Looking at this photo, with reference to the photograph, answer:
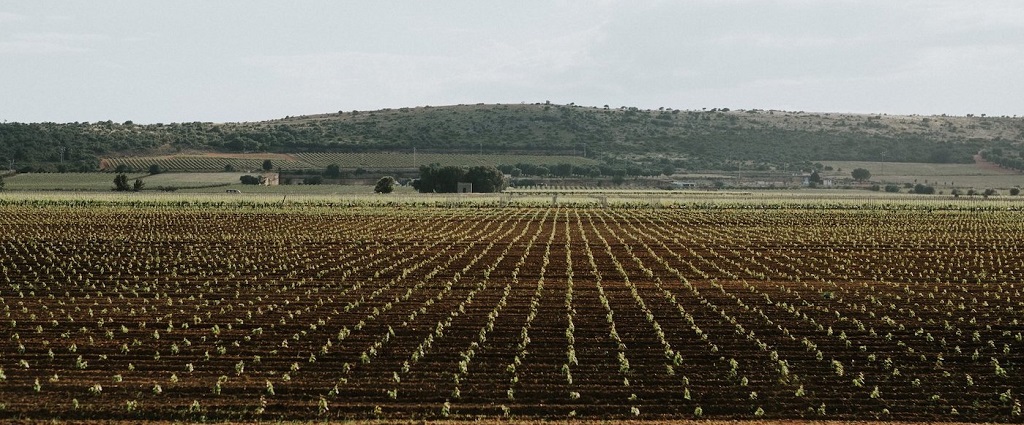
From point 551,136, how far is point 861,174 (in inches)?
2016

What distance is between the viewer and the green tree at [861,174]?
134750 millimetres

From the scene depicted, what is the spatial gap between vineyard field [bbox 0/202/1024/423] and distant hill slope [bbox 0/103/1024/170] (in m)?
103

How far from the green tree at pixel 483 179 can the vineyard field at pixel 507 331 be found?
6343 centimetres

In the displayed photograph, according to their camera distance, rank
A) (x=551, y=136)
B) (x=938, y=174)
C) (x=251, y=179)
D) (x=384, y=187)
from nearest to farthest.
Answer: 1. (x=384, y=187)
2. (x=251, y=179)
3. (x=938, y=174)
4. (x=551, y=136)

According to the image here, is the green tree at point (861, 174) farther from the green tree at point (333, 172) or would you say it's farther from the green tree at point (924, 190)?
the green tree at point (333, 172)

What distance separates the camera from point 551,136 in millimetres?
169250

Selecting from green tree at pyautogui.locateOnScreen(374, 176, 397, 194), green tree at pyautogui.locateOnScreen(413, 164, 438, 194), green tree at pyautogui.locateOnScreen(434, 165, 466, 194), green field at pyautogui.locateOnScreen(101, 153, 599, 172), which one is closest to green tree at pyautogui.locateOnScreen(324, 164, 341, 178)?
green field at pyautogui.locateOnScreen(101, 153, 599, 172)

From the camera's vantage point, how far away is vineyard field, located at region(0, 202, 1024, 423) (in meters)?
13.5

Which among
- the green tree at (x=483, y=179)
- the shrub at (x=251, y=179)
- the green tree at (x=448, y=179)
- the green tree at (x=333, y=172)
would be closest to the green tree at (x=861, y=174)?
the green tree at (x=483, y=179)

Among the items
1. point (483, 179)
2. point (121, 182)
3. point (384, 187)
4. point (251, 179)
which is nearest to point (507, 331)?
point (384, 187)

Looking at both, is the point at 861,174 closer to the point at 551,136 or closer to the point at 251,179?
the point at 551,136

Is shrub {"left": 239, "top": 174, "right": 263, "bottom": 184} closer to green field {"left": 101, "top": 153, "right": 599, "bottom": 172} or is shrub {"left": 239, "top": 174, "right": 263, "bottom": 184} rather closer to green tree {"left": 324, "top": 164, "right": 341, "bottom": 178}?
green tree {"left": 324, "top": 164, "right": 341, "bottom": 178}

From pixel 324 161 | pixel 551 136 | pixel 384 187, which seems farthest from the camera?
pixel 551 136

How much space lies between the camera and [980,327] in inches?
760
